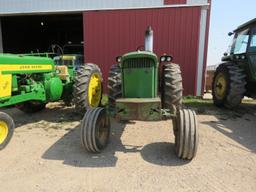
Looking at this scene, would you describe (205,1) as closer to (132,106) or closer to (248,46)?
(248,46)

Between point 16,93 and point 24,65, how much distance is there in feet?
1.79

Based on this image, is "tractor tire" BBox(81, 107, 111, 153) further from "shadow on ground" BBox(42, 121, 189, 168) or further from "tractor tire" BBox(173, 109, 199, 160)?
"tractor tire" BBox(173, 109, 199, 160)

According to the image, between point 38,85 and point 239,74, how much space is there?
15.2 ft

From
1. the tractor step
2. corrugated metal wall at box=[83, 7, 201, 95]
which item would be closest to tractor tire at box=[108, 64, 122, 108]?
the tractor step

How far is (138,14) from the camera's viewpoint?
344 inches

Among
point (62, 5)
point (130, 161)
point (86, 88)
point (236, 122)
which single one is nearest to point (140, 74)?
point (130, 161)

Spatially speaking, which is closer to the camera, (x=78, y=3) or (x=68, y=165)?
(x=68, y=165)

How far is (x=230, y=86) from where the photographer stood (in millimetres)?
6148

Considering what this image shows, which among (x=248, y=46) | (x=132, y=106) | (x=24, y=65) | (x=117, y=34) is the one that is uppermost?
(x=117, y=34)

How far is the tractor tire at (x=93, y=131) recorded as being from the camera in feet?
12.0

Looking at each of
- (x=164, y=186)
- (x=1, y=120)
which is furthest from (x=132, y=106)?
(x=1, y=120)

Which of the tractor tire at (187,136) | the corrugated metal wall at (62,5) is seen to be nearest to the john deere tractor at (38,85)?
the tractor tire at (187,136)

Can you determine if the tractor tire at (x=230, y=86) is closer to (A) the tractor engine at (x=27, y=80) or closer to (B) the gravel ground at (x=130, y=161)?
(B) the gravel ground at (x=130, y=161)

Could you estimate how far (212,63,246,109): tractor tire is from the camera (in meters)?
6.10
